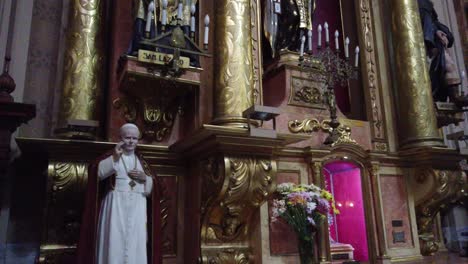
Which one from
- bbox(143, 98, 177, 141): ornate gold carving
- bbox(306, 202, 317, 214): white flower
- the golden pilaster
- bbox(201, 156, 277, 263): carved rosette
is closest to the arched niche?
the golden pilaster

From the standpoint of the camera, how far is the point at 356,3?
219 inches

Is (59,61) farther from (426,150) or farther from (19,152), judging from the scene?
(426,150)

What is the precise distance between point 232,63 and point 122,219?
70.5 inches

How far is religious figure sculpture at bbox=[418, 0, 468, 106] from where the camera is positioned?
522 cm

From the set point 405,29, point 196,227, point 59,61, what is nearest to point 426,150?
point 405,29

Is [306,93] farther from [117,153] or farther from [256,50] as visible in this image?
[117,153]

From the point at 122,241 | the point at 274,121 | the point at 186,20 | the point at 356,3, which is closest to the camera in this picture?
the point at 122,241

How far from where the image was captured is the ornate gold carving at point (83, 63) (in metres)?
3.52

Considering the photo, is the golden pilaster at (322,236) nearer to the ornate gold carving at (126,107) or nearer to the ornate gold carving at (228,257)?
the ornate gold carving at (228,257)

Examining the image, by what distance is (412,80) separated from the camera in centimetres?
497

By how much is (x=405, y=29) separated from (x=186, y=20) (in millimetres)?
2880

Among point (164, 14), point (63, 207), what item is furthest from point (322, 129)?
point (63, 207)

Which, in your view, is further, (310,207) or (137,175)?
(310,207)

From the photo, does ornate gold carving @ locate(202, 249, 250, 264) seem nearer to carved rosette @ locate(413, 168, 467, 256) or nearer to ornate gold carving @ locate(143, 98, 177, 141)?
ornate gold carving @ locate(143, 98, 177, 141)
